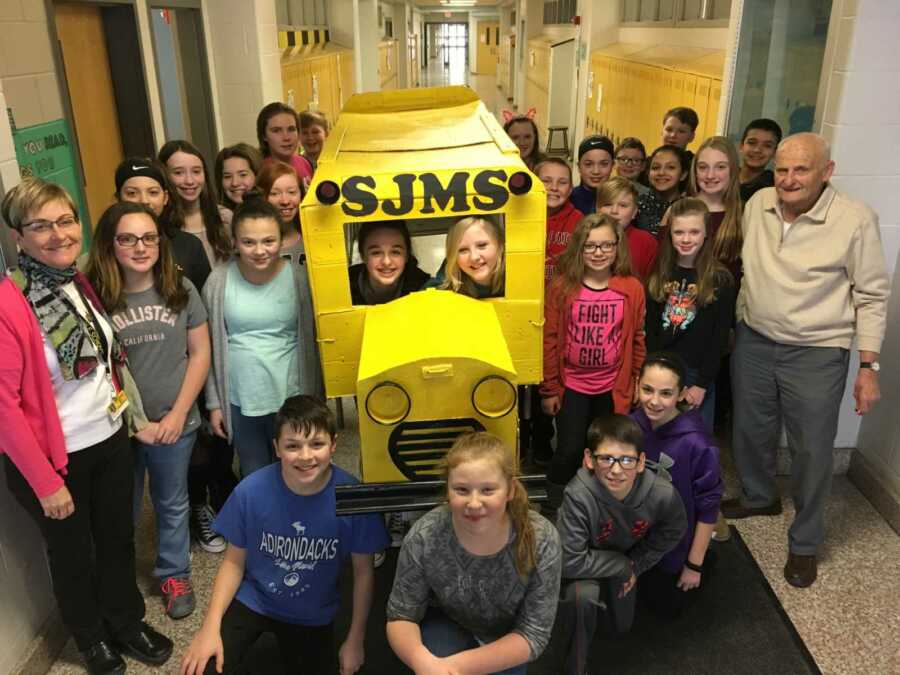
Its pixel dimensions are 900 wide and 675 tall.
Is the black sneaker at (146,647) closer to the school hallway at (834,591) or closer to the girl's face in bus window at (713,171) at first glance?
the school hallway at (834,591)

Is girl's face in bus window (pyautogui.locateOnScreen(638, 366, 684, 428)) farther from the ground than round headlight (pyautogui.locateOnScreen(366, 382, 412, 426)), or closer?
closer

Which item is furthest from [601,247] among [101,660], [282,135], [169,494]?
[101,660]

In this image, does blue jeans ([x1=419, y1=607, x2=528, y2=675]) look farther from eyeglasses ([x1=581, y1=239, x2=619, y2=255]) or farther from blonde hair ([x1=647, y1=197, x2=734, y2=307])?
blonde hair ([x1=647, y1=197, x2=734, y2=307])

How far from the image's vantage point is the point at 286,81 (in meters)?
6.66

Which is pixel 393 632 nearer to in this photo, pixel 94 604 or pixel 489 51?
pixel 94 604

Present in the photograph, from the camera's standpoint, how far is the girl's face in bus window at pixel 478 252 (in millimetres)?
2303

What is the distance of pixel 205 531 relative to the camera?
10.1 ft

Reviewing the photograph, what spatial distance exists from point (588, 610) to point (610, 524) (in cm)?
28

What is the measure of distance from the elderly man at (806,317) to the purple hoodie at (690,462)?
0.54 meters

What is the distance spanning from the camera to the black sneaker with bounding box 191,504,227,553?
10.0ft

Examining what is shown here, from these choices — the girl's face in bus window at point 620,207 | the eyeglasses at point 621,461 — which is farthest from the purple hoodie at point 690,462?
the girl's face in bus window at point 620,207

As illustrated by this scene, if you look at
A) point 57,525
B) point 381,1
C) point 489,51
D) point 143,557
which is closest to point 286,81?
point 143,557

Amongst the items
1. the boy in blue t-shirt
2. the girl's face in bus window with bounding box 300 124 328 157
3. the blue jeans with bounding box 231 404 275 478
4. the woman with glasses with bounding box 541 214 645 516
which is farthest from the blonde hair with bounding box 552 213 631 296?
the girl's face in bus window with bounding box 300 124 328 157

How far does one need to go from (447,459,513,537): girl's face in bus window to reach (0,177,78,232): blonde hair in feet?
4.62
